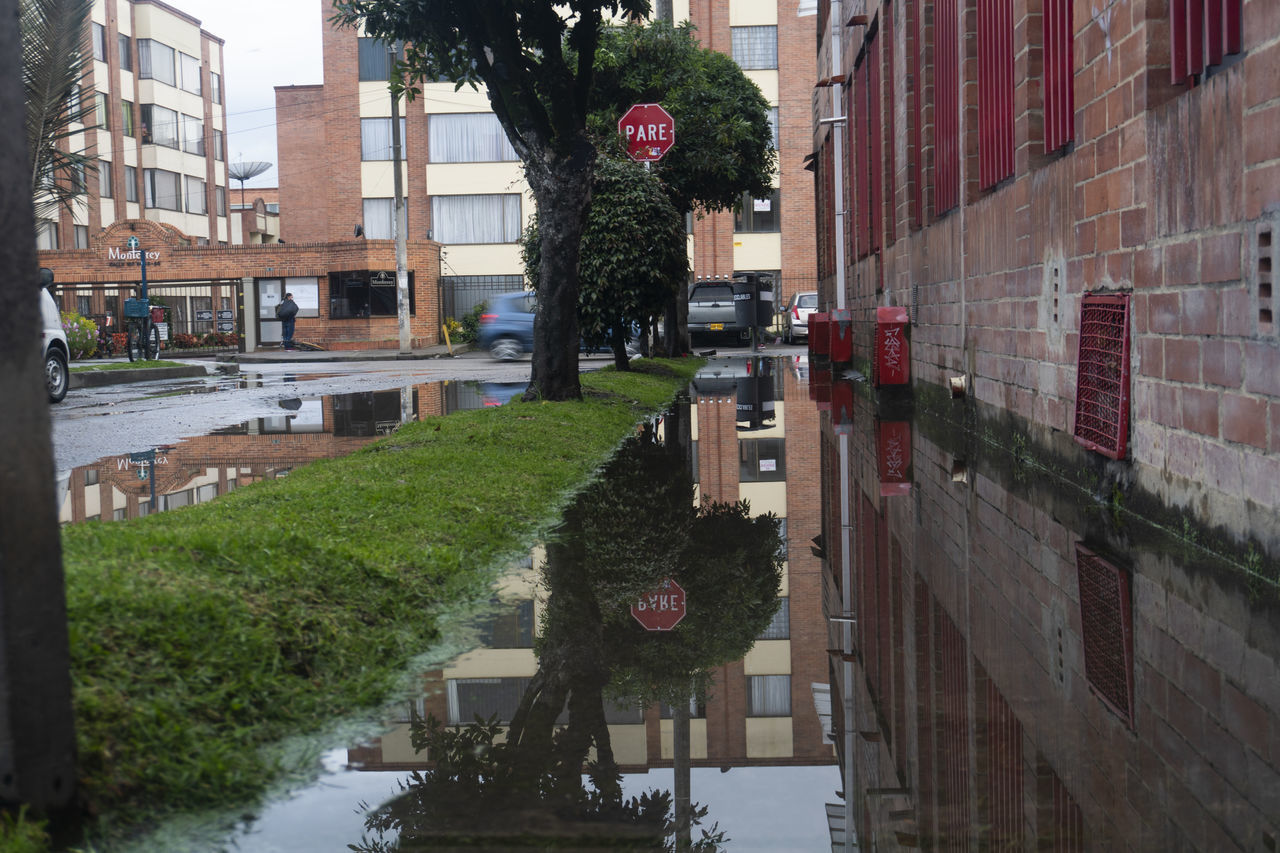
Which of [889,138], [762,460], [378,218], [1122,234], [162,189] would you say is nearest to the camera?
[1122,234]

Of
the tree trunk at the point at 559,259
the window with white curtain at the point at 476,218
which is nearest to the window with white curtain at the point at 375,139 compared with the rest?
the window with white curtain at the point at 476,218

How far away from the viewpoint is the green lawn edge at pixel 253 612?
3.19 metres

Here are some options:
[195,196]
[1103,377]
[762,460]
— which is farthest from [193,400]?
[195,196]

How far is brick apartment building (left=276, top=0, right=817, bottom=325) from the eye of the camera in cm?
5081

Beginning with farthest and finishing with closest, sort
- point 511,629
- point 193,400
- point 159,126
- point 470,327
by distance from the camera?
point 159,126 → point 470,327 → point 193,400 → point 511,629

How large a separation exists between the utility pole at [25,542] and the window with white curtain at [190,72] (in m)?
67.7

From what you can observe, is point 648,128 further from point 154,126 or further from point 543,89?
point 154,126

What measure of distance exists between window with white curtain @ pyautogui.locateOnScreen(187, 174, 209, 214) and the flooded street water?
62031mm

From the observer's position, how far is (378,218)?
2063 inches

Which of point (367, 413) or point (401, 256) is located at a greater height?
point (401, 256)

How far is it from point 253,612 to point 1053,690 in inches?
95.7

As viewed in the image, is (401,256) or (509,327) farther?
(401,256)

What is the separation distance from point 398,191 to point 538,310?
2403 centimetres

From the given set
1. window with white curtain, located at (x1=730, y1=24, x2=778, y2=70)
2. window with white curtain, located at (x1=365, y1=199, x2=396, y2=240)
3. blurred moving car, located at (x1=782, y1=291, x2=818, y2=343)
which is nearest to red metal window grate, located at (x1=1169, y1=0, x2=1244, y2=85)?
blurred moving car, located at (x1=782, y1=291, x2=818, y2=343)
